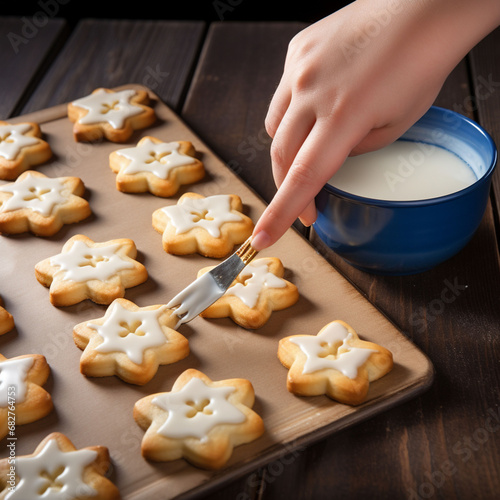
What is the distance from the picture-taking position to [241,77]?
161 cm

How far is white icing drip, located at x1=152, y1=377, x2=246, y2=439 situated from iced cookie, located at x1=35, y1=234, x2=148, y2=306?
0.80 ft

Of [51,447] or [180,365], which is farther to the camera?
[180,365]

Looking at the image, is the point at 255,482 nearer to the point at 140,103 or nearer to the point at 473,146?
the point at 473,146

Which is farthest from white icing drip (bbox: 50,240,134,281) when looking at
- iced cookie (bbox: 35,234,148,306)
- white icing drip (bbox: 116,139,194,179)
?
white icing drip (bbox: 116,139,194,179)

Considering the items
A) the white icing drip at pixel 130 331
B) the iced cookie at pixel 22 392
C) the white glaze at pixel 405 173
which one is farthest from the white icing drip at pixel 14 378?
the white glaze at pixel 405 173

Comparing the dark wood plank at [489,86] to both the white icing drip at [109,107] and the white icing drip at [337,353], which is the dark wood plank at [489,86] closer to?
the white icing drip at [337,353]

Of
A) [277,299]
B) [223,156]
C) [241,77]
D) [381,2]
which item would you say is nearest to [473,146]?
[381,2]

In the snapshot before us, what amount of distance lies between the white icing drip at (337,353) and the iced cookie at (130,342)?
0.59 ft

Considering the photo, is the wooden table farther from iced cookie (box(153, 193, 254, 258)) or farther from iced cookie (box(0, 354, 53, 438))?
iced cookie (box(0, 354, 53, 438))

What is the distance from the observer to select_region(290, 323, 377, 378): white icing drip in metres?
0.86

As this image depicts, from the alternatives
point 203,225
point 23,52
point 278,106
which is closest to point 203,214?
point 203,225

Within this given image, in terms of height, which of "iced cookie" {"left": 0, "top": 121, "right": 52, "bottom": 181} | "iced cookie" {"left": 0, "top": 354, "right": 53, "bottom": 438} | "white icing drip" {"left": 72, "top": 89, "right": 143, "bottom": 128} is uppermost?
"white icing drip" {"left": 72, "top": 89, "right": 143, "bottom": 128}

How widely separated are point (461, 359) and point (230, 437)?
36 centimetres

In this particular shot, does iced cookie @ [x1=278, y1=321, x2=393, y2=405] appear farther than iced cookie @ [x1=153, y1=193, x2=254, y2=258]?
No
